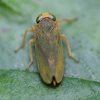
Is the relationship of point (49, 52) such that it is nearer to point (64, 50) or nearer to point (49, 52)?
point (49, 52)

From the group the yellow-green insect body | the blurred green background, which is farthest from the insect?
the blurred green background

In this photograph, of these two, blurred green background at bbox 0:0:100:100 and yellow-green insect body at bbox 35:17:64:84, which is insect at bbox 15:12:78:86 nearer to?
yellow-green insect body at bbox 35:17:64:84

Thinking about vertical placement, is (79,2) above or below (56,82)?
above

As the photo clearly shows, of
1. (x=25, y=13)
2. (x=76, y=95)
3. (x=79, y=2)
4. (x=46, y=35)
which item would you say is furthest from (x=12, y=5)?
(x=76, y=95)

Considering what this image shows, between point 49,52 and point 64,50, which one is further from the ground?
point 49,52

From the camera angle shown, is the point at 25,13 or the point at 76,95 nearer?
the point at 76,95

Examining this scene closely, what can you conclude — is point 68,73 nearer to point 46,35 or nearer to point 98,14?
point 46,35

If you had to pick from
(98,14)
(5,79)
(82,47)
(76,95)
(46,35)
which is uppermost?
(98,14)

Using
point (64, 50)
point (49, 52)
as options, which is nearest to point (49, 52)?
point (49, 52)
